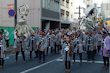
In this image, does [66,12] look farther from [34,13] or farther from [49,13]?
[34,13]

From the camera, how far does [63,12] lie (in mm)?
39625

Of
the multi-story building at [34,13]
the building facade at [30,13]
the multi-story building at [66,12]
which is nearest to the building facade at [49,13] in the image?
the multi-story building at [34,13]

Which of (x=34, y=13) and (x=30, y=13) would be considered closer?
(x=34, y=13)

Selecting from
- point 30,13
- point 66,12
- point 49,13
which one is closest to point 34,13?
point 30,13

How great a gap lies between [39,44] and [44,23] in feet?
63.2

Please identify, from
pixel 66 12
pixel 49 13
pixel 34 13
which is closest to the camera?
pixel 34 13

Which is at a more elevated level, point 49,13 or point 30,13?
point 49,13

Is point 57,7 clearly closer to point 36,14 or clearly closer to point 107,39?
point 36,14

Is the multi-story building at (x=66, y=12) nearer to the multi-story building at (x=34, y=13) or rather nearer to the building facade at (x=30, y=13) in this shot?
the multi-story building at (x=34, y=13)

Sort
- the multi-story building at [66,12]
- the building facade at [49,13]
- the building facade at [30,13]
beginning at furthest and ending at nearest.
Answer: the multi-story building at [66,12] → the building facade at [49,13] → the building facade at [30,13]

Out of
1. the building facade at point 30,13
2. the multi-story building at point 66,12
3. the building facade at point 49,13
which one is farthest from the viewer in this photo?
the multi-story building at point 66,12

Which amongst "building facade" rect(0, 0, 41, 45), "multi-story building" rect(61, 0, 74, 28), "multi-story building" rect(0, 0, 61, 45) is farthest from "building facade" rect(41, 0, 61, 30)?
"multi-story building" rect(61, 0, 74, 28)

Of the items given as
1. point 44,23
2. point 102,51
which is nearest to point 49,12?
point 44,23

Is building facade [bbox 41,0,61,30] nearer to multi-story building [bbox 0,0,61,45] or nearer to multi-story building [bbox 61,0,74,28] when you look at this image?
multi-story building [bbox 0,0,61,45]
